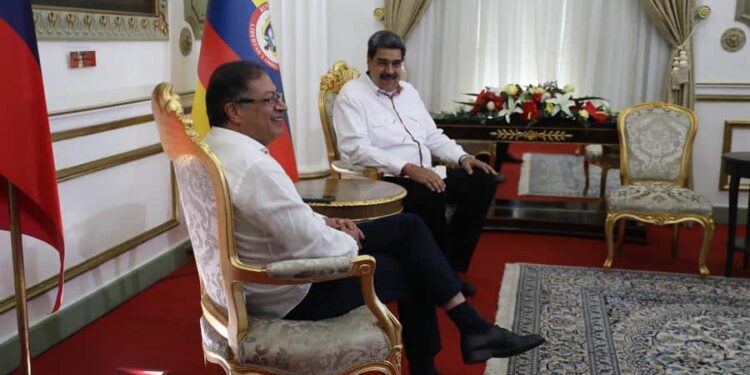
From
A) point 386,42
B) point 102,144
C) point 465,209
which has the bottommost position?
point 465,209

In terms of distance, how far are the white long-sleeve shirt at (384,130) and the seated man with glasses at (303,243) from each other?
1.33 m

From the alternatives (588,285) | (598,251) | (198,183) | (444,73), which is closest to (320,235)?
(198,183)

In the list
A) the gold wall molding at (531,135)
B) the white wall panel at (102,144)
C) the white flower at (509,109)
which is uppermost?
the white flower at (509,109)

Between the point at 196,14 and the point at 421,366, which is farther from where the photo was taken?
the point at 196,14

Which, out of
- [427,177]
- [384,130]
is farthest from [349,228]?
[384,130]

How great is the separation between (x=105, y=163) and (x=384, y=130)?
138 cm

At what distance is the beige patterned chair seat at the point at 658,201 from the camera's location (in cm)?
382

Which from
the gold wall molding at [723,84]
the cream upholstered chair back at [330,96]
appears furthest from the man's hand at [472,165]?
the gold wall molding at [723,84]

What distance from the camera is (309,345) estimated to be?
1.90m

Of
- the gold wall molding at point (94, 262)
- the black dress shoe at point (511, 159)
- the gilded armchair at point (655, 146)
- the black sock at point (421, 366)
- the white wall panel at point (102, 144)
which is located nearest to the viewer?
the black sock at point (421, 366)

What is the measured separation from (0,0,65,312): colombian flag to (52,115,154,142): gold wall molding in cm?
84

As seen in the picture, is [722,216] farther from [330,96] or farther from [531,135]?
[330,96]

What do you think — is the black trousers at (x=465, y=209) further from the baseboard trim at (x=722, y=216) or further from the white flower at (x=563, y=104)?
the baseboard trim at (x=722, y=216)

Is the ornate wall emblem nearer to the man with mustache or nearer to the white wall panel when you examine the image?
the man with mustache
